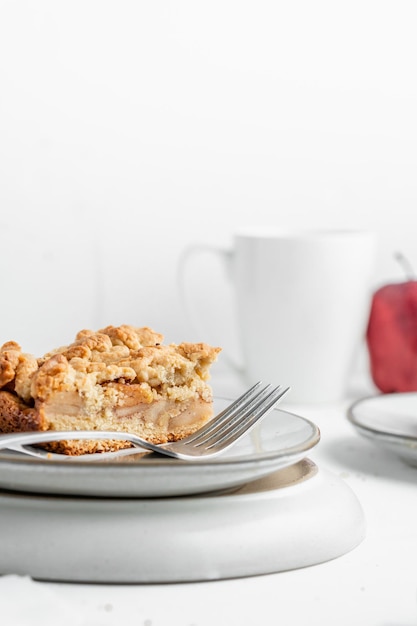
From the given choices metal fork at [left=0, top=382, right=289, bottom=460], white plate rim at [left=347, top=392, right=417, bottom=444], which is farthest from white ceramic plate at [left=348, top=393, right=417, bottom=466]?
metal fork at [left=0, top=382, right=289, bottom=460]

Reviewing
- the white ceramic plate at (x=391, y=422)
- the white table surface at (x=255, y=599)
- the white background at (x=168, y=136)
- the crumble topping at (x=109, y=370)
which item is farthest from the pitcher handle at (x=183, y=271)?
the white table surface at (x=255, y=599)

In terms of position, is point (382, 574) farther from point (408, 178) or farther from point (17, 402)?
point (408, 178)

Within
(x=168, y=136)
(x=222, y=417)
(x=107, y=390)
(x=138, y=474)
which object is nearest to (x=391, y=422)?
(x=222, y=417)

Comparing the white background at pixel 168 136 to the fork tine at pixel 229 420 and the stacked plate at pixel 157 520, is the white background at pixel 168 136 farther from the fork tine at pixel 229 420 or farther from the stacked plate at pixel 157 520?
the stacked plate at pixel 157 520

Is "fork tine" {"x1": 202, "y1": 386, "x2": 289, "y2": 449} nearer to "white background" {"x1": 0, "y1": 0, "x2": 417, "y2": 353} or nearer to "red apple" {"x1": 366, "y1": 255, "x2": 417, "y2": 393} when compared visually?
→ "red apple" {"x1": 366, "y1": 255, "x2": 417, "y2": 393}

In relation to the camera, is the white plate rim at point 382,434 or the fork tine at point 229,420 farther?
the white plate rim at point 382,434

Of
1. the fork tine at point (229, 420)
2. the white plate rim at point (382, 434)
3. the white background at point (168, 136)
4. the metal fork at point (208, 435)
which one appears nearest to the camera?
the metal fork at point (208, 435)
